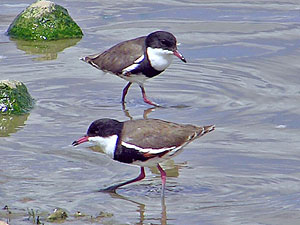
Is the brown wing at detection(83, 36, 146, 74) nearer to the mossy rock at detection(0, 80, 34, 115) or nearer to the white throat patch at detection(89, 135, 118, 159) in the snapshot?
the mossy rock at detection(0, 80, 34, 115)

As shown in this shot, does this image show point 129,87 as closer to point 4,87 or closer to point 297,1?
point 4,87

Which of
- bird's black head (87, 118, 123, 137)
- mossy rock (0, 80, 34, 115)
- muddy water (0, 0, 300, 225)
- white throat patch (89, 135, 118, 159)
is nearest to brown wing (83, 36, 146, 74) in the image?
muddy water (0, 0, 300, 225)

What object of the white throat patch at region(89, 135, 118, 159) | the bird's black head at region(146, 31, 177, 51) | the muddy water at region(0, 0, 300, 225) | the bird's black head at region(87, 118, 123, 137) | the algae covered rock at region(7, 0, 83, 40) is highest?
the bird's black head at region(146, 31, 177, 51)

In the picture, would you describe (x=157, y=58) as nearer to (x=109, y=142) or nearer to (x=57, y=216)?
(x=109, y=142)

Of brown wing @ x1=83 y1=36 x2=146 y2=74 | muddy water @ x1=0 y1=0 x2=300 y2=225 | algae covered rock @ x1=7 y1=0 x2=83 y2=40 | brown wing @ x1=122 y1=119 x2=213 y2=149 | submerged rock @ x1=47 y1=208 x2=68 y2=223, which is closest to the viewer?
submerged rock @ x1=47 y1=208 x2=68 y2=223

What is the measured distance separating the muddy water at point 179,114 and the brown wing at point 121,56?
18.3 inches

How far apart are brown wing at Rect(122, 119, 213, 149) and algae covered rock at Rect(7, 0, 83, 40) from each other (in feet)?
20.1

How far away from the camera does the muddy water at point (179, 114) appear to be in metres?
7.25

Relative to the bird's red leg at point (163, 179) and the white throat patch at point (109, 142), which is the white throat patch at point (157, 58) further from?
the white throat patch at point (109, 142)

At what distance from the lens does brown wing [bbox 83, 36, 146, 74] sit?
10.2m

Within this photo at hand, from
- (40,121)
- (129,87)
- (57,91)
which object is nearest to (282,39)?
(129,87)

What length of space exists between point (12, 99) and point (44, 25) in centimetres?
374

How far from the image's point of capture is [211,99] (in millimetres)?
10477

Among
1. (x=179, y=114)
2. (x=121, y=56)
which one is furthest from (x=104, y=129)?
(x=121, y=56)
